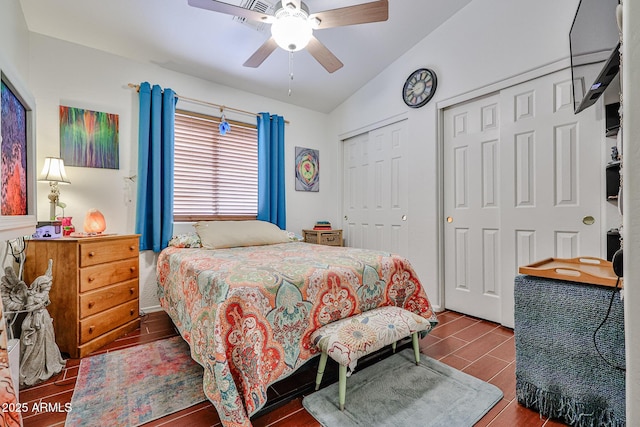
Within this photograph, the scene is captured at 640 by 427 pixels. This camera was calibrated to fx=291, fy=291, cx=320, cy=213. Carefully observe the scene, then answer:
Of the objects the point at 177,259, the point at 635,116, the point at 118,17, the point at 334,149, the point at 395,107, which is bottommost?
the point at 177,259

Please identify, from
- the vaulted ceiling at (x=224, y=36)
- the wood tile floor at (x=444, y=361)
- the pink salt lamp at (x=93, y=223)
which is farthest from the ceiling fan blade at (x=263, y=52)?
the wood tile floor at (x=444, y=361)

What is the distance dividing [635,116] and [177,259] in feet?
8.10

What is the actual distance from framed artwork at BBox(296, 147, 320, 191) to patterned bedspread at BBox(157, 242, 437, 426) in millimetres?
2038

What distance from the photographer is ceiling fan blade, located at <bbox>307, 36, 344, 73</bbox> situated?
7.19ft

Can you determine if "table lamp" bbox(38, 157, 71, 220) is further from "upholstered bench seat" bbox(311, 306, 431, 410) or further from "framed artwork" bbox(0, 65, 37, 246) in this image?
"upholstered bench seat" bbox(311, 306, 431, 410)

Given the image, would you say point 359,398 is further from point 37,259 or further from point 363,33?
point 363,33

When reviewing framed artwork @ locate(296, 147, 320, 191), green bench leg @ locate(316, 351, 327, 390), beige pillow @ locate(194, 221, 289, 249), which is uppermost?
framed artwork @ locate(296, 147, 320, 191)

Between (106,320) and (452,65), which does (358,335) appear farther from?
(452,65)

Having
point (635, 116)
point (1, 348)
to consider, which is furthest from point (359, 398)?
point (635, 116)

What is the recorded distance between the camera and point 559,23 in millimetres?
2145

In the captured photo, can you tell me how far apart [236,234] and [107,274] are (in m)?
1.05

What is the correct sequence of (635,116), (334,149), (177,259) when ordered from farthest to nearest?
(334,149), (177,259), (635,116)

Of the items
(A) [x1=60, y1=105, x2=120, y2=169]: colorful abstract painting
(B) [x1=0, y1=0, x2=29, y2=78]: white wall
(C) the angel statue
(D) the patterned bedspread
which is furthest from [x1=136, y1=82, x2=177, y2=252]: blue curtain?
(C) the angel statue

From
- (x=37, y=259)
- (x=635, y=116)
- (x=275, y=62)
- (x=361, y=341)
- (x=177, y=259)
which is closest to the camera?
(x=635, y=116)
